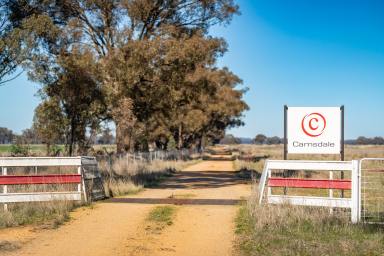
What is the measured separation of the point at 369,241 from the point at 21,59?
15040 millimetres

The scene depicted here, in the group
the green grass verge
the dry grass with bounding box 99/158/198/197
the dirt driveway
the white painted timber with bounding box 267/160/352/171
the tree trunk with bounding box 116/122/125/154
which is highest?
the tree trunk with bounding box 116/122/125/154

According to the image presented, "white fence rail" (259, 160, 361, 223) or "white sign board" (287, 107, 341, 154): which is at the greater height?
"white sign board" (287, 107, 341, 154)

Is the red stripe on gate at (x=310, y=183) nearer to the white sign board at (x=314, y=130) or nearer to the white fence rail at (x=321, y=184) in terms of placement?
the white fence rail at (x=321, y=184)

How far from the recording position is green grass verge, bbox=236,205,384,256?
8.91 meters

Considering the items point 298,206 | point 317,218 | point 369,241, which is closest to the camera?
point 369,241

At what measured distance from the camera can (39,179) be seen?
14156mm

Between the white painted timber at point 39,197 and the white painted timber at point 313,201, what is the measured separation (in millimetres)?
5236

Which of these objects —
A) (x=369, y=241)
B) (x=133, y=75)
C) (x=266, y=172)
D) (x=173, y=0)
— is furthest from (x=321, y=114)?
(x=173, y=0)

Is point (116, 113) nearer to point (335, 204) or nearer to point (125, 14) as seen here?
point (125, 14)

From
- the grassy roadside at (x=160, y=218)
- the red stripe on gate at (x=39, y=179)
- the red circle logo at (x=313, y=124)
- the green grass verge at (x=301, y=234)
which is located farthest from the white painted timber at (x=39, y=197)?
the red circle logo at (x=313, y=124)

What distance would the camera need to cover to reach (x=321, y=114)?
574 inches

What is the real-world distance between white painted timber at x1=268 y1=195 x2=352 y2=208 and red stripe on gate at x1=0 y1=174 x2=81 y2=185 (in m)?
5.37

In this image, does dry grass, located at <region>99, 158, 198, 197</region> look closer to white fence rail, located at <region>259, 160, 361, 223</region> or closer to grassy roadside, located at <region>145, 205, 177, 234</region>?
grassy roadside, located at <region>145, 205, 177, 234</region>

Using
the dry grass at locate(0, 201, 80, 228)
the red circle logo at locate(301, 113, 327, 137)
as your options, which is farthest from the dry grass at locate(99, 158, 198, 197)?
the red circle logo at locate(301, 113, 327, 137)
